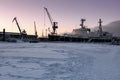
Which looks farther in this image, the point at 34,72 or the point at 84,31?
the point at 84,31

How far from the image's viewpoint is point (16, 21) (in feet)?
398

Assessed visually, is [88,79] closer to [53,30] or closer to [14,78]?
[14,78]

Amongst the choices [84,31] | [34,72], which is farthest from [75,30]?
[34,72]

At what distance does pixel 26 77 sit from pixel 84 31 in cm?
11655

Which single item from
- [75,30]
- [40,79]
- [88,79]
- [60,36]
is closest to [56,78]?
[40,79]

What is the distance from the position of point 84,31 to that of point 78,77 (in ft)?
381

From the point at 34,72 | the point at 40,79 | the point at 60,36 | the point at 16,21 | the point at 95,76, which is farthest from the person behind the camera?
the point at 16,21

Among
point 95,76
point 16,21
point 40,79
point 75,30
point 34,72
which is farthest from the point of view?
point 75,30

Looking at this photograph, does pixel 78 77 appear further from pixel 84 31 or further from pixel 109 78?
pixel 84 31

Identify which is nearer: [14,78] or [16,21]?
[14,78]

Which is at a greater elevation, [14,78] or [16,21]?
[16,21]

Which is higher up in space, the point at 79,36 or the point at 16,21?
the point at 16,21

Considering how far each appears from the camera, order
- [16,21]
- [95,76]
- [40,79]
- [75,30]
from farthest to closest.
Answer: [75,30], [16,21], [95,76], [40,79]

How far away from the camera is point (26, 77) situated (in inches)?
469
